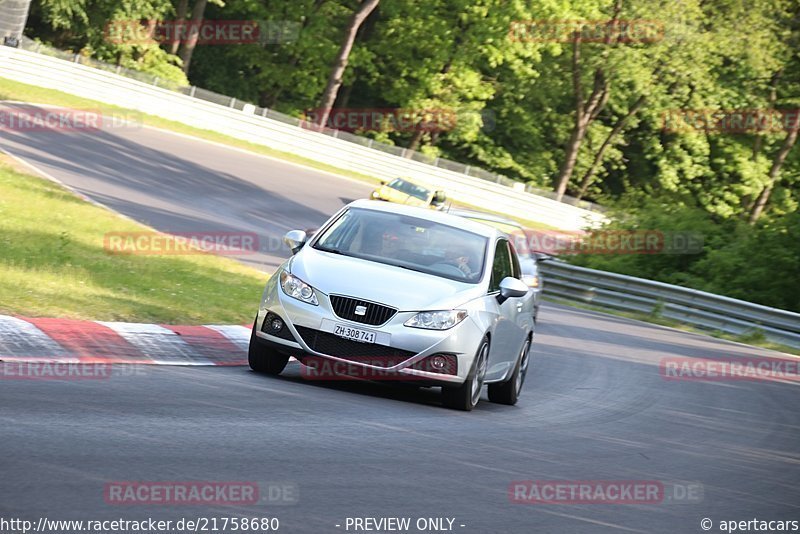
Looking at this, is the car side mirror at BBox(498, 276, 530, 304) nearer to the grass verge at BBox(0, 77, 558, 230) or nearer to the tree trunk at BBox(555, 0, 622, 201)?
the grass verge at BBox(0, 77, 558, 230)

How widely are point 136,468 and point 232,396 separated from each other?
284 centimetres

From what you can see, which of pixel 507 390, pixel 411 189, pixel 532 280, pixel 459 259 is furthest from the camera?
pixel 411 189

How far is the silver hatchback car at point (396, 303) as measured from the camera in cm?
976

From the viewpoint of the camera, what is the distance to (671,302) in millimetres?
26906

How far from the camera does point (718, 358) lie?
64.4 feet

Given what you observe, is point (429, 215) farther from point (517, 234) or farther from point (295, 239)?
point (517, 234)

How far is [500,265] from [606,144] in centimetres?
5365

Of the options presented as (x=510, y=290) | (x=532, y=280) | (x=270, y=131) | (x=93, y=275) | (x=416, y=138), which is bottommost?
(x=93, y=275)

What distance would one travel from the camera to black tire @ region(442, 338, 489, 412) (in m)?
10.2

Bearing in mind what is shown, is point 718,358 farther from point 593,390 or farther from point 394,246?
point 394,246

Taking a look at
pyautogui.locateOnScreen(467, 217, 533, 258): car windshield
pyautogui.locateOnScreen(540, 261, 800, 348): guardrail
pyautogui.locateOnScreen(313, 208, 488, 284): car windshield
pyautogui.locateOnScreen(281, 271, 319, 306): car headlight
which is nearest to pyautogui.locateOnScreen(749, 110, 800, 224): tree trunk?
pyautogui.locateOnScreen(540, 261, 800, 348): guardrail

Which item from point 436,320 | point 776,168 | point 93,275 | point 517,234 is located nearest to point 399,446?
point 436,320

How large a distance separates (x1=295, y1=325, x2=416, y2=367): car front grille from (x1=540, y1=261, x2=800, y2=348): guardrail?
15.5 m

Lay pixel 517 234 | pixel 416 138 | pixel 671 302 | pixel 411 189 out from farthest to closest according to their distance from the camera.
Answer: pixel 416 138
pixel 411 189
pixel 671 302
pixel 517 234
